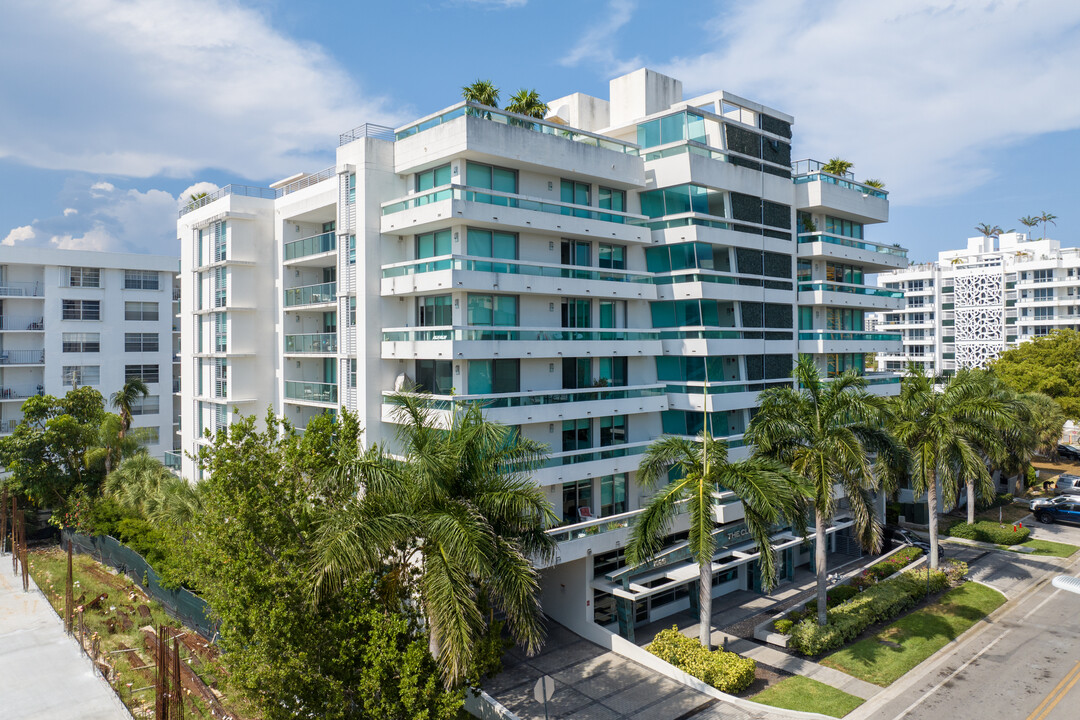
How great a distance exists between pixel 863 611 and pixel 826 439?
8128 mm

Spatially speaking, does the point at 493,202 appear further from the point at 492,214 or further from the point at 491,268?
the point at 491,268

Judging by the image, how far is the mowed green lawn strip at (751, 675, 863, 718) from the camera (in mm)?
23106

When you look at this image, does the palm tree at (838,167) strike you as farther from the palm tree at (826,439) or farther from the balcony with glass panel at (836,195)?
the palm tree at (826,439)

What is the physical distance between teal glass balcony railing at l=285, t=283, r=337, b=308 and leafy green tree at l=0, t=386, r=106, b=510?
16289 mm

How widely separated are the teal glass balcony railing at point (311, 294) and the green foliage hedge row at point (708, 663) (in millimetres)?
20821

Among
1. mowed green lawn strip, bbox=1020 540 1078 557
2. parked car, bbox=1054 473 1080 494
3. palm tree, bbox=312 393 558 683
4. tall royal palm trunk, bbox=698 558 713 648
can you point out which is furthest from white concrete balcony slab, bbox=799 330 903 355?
palm tree, bbox=312 393 558 683

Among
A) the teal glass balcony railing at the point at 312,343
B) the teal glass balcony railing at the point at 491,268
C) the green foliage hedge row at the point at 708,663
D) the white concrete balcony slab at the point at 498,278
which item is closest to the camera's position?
the green foliage hedge row at the point at 708,663

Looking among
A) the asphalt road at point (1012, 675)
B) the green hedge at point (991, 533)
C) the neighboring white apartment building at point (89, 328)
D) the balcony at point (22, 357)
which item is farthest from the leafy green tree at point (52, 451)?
the green hedge at point (991, 533)

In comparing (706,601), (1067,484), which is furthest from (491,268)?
(1067,484)

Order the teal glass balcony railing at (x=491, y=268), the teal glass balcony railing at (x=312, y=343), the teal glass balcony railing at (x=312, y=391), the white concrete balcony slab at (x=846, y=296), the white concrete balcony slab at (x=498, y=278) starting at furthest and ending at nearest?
the white concrete balcony slab at (x=846, y=296)
the teal glass balcony railing at (x=312, y=343)
the teal glass balcony railing at (x=312, y=391)
the teal glass balcony railing at (x=491, y=268)
the white concrete balcony slab at (x=498, y=278)

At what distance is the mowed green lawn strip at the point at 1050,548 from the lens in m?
39.5

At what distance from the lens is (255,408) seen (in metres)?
38.5

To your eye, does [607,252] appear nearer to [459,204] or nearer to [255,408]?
[459,204]

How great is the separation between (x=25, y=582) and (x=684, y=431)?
3325 centimetres
